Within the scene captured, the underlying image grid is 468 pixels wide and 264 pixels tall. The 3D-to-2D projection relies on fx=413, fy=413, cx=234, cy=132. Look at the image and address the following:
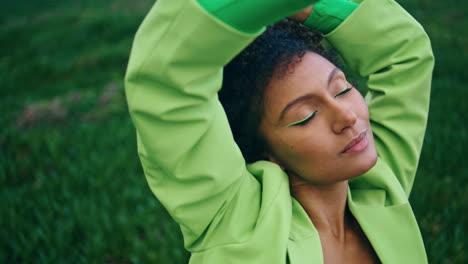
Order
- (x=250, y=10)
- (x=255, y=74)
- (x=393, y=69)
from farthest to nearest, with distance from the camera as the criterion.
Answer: (x=393, y=69) < (x=255, y=74) < (x=250, y=10)

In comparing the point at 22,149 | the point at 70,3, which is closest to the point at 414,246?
the point at 22,149

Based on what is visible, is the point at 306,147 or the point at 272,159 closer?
the point at 306,147

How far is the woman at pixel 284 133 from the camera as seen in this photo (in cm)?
88

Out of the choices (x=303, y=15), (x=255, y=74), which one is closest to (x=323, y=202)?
(x=255, y=74)

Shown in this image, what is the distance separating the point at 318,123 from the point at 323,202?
11.7 inches

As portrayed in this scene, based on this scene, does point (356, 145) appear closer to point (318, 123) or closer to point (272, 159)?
point (318, 123)

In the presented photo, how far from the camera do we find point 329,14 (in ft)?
4.33

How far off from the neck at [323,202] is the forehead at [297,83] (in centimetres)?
27

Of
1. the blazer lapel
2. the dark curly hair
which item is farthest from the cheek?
the blazer lapel

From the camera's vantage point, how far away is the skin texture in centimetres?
114

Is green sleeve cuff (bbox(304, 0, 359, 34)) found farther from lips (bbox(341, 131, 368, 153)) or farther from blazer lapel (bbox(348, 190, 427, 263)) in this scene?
blazer lapel (bbox(348, 190, 427, 263))

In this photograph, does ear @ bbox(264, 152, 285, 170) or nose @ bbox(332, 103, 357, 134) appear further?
ear @ bbox(264, 152, 285, 170)

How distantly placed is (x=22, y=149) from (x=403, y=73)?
3620mm

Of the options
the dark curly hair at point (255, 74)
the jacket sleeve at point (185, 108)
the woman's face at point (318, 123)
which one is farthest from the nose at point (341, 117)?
the jacket sleeve at point (185, 108)
